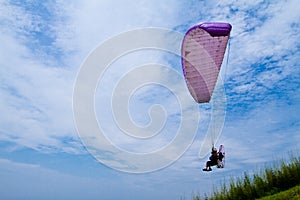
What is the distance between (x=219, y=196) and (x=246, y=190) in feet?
5.36

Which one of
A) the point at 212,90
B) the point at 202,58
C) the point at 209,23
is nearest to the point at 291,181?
the point at 212,90

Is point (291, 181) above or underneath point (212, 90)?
underneath

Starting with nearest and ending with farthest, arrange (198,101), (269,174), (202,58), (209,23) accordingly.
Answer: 1. (209,23)
2. (202,58)
3. (269,174)
4. (198,101)

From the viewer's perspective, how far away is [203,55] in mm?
13344

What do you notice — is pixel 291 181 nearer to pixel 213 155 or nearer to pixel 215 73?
pixel 213 155

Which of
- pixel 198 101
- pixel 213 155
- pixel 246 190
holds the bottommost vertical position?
pixel 246 190

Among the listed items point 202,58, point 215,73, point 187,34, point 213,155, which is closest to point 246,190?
point 213,155

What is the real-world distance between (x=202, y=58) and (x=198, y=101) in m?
2.78

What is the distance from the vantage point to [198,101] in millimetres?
15516

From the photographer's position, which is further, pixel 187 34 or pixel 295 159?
pixel 295 159

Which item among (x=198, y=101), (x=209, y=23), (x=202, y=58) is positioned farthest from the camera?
(x=198, y=101)

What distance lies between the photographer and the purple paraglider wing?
12320mm

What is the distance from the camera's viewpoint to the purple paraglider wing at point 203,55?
1232cm

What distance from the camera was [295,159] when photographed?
1452cm
